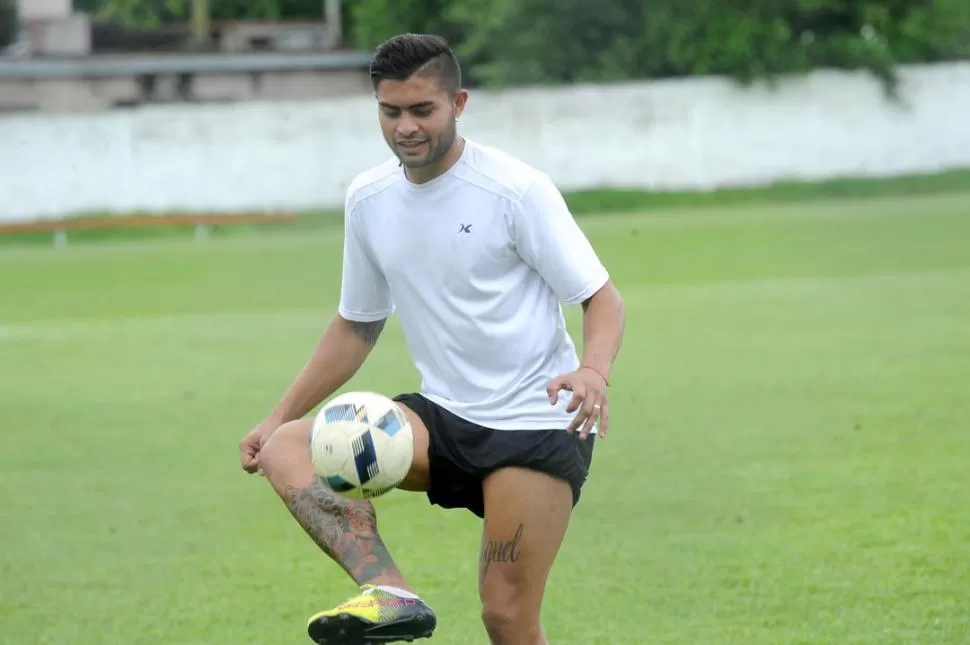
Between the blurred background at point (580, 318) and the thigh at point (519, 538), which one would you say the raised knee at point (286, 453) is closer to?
the thigh at point (519, 538)

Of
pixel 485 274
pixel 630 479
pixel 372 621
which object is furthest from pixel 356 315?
pixel 630 479

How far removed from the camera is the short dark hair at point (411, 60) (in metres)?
4.95

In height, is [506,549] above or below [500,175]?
below

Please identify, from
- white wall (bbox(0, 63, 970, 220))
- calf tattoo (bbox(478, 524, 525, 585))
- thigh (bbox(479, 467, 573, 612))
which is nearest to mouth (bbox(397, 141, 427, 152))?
thigh (bbox(479, 467, 573, 612))

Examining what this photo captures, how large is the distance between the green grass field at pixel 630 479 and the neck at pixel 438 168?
6.44 ft

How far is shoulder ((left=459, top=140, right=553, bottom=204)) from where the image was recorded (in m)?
5.05

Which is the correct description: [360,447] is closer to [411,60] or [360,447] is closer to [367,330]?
[367,330]

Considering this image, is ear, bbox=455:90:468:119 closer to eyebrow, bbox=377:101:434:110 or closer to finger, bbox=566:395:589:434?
eyebrow, bbox=377:101:434:110

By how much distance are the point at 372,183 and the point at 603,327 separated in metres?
0.88

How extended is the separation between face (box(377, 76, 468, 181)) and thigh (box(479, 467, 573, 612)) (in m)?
0.97

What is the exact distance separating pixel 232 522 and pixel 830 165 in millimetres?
29010

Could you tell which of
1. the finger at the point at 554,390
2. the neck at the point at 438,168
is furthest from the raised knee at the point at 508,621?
the neck at the point at 438,168

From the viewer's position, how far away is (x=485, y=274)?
5098 millimetres

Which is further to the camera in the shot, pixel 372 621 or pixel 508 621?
pixel 508 621
